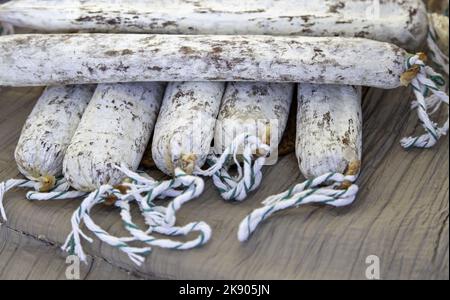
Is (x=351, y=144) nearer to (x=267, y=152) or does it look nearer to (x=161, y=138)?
(x=267, y=152)

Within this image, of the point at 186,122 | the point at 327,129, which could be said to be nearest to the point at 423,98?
the point at 327,129

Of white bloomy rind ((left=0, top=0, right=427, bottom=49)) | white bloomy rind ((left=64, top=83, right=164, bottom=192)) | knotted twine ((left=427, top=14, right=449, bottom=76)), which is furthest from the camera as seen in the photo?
knotted twine ((left=427, top=14, right=449, bottom=76))

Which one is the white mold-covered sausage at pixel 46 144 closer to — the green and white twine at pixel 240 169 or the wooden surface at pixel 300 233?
the wooden surface at pixel 300 233

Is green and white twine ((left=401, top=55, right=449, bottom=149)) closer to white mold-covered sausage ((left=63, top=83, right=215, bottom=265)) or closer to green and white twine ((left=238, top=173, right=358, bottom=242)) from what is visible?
green and white twine ((left=238, top=173, right=358, bottom=242))

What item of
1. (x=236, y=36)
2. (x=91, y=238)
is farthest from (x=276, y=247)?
(x=236, y=36)

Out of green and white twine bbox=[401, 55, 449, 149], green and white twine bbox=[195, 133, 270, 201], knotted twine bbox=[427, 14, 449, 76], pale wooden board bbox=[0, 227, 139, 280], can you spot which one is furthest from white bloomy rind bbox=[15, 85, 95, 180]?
knotted twine bbox=[427, 14, 449, 76]
